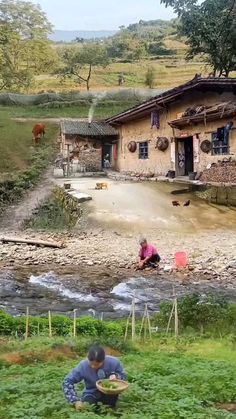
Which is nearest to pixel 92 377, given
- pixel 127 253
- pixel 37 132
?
pixel 127 253

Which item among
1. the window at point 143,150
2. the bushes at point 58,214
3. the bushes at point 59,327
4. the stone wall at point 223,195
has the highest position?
the window at point 143,150

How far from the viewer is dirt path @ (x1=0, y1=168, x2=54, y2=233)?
88.0 ft

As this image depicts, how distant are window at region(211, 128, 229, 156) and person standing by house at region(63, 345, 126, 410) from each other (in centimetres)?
2302

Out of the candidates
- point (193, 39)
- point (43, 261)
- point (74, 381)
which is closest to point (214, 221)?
point (43, 261)

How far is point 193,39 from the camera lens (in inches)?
1555

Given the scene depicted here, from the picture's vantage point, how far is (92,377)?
680cm

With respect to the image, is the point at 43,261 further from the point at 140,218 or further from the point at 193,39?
the point at 193,39

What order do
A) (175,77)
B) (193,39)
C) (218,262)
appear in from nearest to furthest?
(218,262)
(193,39)
(175,77)

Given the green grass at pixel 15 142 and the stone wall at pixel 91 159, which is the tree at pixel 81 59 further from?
the stone wall at pixel 91 159

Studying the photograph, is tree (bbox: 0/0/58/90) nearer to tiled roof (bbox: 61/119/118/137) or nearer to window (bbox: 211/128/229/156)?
tiled roof (bbox: 61/119/118/137)

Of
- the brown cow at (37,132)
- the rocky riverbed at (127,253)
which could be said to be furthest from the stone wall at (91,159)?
the rocky riverbed at (127,253)

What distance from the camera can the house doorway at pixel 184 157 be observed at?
107 ft

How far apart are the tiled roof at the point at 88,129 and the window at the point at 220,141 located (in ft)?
33.6

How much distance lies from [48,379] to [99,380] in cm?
176
